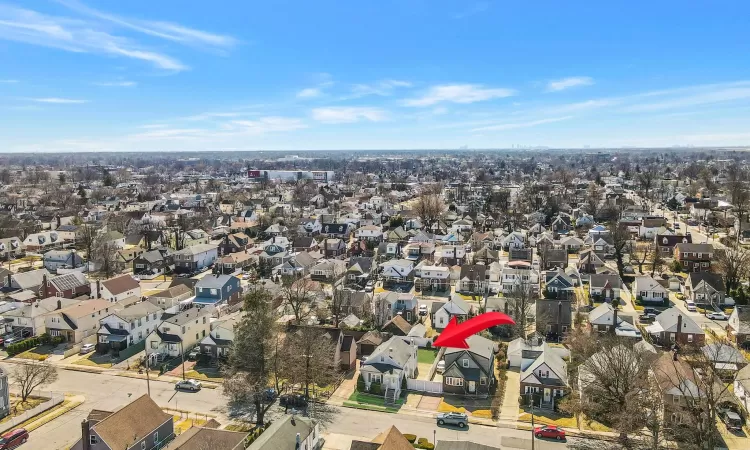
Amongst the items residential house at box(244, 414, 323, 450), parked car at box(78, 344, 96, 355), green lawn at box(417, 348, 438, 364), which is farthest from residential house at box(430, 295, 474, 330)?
parked car at box(78, 344, 96, 355)

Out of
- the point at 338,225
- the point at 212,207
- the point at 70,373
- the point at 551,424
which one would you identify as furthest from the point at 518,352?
the point at 212,207

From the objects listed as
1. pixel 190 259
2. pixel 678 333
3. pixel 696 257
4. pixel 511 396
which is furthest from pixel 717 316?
pixel 190 259

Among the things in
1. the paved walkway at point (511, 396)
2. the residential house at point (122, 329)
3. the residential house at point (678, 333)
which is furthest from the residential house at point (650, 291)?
the residential house at point (122, 329)

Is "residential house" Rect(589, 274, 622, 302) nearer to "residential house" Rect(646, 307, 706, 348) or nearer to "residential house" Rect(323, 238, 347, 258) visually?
"residential house" Rect(646, 307, 706, 348)

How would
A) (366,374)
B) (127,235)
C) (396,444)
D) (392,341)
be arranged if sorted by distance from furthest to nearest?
(127,235) < (392,341) < (366,374) < (396,444)

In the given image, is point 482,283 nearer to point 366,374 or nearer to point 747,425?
point 366,374

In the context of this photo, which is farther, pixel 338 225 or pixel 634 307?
pixel 338 225

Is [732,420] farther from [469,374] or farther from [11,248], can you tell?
[11,248]
